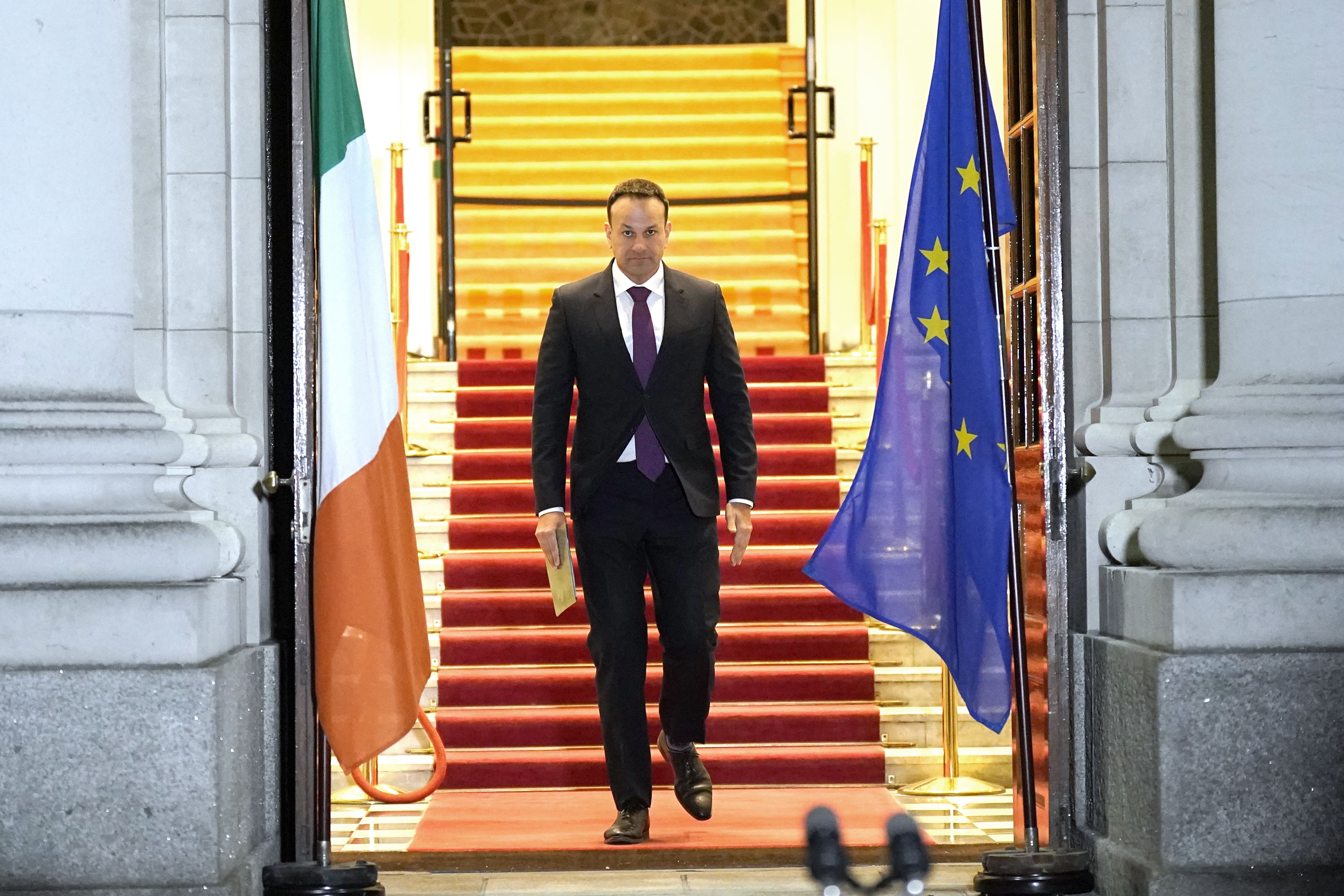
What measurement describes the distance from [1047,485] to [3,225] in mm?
2767

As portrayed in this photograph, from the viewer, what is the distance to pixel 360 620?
4387 millimetres

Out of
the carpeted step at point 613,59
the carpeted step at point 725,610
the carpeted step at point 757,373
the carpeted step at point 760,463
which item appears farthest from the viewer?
the carpeted step at point 613,59

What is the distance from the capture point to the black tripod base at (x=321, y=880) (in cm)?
414

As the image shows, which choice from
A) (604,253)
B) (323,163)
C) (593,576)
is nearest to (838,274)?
(604,253)

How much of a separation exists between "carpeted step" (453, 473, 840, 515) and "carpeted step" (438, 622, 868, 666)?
4.05 feet

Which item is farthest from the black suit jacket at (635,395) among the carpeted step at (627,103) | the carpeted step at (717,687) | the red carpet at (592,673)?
the carpeted step at (627,103)

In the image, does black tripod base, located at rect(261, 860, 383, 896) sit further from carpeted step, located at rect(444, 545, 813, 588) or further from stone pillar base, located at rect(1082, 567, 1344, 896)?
carpeted step, located at rect(444, 545, 813, 588)

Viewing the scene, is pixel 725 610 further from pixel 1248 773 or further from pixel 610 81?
pixel 610 81

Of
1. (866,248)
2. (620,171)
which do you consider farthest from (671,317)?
(620,171)

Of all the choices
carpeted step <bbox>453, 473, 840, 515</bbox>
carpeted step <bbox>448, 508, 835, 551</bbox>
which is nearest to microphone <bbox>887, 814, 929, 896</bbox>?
carpeted step <bbox>448, 508, 835, 551</bbox>

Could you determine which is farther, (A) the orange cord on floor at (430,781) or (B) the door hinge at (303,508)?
(A) the orange cord on floor at (430,781)

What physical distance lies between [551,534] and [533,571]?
107 inches

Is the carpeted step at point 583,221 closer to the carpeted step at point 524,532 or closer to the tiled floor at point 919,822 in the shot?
the carpeted step at point 524,532

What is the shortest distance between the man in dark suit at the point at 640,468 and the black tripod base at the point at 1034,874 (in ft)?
4.08
